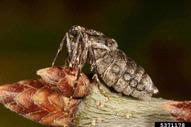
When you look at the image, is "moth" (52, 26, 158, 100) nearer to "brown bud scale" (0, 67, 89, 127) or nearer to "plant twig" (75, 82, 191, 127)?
"plant twig" (75, 82, 191, 127)

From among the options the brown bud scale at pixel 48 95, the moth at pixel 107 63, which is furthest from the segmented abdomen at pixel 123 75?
the brown bud scale at pixel 48 95

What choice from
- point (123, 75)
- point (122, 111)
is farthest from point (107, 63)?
point (122, 111)

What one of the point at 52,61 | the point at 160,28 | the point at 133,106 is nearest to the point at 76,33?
the point at 52,61

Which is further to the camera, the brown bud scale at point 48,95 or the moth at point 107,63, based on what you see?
the moth at point 107,63

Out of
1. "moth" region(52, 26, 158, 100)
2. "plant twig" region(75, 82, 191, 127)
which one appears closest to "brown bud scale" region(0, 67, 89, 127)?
"plant twig" region(75, 82, 191, 127)

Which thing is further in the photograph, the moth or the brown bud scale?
the moth

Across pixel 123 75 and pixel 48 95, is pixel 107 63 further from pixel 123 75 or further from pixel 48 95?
pixel 48 95

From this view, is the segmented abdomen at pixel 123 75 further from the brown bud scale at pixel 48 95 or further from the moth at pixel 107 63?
the brown bud scale at pixel 48 95

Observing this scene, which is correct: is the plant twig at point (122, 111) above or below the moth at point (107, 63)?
below

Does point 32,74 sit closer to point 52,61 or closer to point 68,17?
point 52,61
